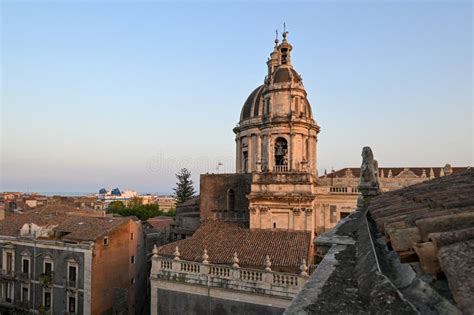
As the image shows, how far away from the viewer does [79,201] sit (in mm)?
65750

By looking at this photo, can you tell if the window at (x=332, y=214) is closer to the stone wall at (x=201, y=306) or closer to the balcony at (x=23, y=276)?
the stone wall at (x=201, y=306)

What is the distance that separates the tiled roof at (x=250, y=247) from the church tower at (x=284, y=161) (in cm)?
663

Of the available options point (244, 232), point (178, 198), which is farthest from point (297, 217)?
point (178, 198)

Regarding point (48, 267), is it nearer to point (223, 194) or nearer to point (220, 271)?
point (223, 194)

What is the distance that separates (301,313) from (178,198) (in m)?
69.9

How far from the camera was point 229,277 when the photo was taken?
15.9 metres

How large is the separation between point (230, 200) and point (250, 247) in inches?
487

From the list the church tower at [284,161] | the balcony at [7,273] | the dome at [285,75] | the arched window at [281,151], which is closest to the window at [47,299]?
the balcony at [7,273]

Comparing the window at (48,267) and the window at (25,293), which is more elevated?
the window at (48,267)

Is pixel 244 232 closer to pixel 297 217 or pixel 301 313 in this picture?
pixel 297 217

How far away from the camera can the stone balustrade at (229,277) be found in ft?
48.8

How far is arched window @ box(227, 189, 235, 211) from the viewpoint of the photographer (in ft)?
101

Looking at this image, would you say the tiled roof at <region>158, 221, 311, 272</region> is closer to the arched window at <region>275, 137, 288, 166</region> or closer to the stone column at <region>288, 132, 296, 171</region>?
the stone column at <region>288, 132, 296, 171</region>

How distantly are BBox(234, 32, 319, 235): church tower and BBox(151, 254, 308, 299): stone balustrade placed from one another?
10898 millimetres
